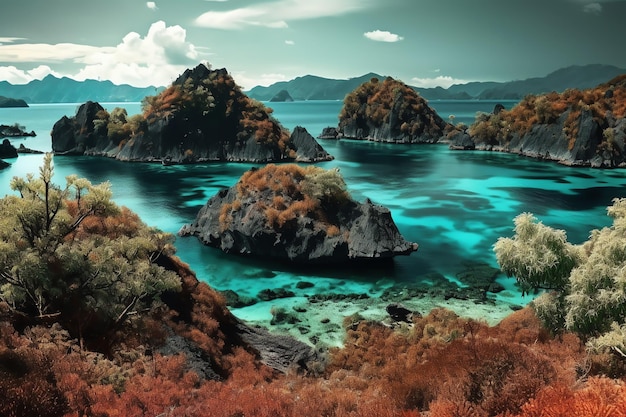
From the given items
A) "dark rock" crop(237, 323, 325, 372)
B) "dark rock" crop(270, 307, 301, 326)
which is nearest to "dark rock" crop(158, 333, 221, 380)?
"dark rock" crop(237, 323, 325, 372)

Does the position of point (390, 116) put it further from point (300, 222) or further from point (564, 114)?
point (300, 222)

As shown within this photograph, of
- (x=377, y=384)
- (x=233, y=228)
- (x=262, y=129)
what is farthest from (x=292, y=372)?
(x=262, y=129)

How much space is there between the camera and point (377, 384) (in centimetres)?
1983

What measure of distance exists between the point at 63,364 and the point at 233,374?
31.4 ft

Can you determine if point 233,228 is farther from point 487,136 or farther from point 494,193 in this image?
point 487,136

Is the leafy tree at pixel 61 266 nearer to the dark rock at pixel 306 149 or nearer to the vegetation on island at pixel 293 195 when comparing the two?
the vegetation on island at pixel 293 195

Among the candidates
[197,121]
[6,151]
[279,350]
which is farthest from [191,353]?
[6,151]

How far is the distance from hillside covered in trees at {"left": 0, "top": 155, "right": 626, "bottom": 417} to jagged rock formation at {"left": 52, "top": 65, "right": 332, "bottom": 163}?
96.6 meters

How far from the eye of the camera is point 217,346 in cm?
2638

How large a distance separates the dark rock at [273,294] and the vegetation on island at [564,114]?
3957 inches

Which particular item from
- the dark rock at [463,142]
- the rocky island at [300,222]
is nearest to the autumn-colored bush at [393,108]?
the dark rock at [463,142]

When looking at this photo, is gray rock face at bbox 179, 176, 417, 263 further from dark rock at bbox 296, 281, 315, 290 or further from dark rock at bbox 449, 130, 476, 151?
dark rock at bbox 449, 130, 476, 151

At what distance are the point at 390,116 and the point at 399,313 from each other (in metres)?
147

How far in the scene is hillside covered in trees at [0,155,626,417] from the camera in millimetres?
14219
